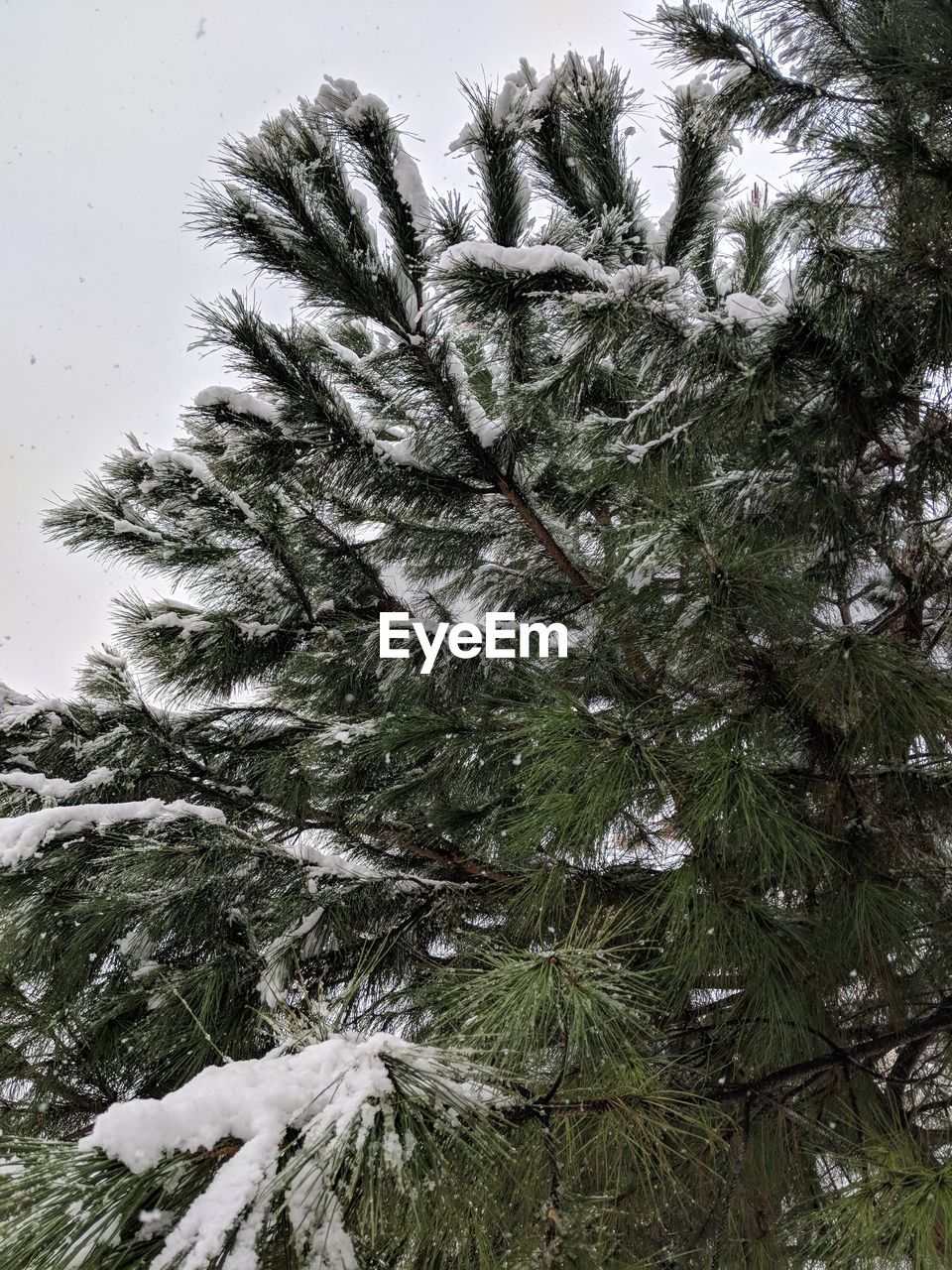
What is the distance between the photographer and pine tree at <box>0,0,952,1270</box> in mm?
983

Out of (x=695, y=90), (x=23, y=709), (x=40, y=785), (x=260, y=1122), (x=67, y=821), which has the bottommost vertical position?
(x=260, y=1122)

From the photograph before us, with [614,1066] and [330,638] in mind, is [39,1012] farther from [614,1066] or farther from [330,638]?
[614,1066]

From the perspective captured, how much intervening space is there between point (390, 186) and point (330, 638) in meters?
1.29

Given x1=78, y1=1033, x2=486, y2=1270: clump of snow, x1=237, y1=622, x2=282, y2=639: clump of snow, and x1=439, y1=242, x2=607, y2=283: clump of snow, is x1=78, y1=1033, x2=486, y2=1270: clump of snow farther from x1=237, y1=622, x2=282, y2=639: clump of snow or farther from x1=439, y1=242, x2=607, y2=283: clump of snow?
x1=237, y1=622, x2=282, y2=639: clump of snow

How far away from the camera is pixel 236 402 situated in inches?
70.4

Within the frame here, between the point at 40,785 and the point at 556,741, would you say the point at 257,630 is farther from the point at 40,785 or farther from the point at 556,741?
the point at 556,741

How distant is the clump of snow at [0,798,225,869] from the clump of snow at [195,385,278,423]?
0.94 metres

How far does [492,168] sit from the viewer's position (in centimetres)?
154

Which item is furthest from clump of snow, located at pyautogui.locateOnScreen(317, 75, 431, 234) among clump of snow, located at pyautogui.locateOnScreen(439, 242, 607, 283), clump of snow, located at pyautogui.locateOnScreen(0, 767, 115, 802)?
clump of snow, located at pyautogui.locateOnScreen(0, 767, 115, 802)

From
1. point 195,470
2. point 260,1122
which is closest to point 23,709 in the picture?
point 195,470

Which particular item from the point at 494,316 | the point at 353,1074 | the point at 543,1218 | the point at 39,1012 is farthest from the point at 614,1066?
the point at 39,1012

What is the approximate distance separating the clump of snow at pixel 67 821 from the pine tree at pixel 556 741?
0.01 metres

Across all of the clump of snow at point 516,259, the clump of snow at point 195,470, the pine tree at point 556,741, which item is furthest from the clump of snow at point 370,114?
the clump of snow at point 195,470

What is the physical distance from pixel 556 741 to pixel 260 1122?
0.81 metres
